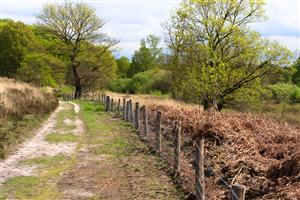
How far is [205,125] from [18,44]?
189 feet

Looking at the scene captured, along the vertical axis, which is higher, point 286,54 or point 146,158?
point 286,54

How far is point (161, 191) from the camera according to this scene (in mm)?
9164

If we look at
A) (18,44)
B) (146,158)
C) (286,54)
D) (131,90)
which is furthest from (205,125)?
(131,90)

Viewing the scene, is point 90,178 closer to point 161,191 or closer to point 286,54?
point 161,191

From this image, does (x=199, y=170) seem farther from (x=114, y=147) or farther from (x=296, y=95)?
(x=296, y=95)

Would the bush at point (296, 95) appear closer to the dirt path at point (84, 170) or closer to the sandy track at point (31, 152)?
the sandy track at point (31, 152)

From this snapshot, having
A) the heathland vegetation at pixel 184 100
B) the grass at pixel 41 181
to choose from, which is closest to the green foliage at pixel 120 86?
the heathland vegetation at pixel 184 100

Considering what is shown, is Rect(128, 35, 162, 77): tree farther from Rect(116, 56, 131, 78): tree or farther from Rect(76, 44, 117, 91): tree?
A: Rect(76, 44, 117, 91): tree

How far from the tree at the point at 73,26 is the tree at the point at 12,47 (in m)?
14.4

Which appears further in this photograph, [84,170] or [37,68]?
[37,68]

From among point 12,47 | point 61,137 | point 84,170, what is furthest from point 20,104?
point 12,47

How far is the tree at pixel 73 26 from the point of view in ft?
170

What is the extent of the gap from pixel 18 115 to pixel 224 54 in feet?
51.1

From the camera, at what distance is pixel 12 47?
66062 mm
